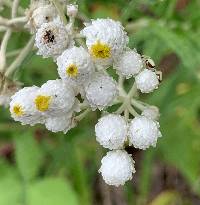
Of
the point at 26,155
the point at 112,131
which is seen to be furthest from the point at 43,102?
the point at 26,155

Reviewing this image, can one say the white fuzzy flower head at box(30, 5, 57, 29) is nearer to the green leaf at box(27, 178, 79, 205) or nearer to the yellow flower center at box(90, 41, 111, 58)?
the yellow flower center at box(90, 41, 111, 58)

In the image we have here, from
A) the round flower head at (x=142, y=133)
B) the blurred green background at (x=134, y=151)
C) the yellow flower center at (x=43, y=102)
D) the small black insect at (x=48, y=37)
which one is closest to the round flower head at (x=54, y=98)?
the yellow flower center at (x=43, y=102)

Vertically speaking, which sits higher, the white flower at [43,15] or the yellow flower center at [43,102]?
the white flower at [43,15]

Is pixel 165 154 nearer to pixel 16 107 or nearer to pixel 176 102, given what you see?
pixel 176 102

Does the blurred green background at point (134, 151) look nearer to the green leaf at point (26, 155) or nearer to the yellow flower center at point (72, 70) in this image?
the green leaf at point (26, 155)

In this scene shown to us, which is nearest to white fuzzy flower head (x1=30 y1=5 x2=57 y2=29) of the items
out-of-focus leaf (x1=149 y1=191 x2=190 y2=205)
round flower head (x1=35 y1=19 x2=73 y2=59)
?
round flower head (x1=35 y1=19 x2=73 y2=59)

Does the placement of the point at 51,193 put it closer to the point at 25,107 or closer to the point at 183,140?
the point at 183,140

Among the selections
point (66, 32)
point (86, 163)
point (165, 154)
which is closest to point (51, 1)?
point (66, 32)
